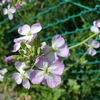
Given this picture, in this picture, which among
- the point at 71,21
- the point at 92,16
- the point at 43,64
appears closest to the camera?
the point at 43,64

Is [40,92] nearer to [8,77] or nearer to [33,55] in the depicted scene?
[8,77]

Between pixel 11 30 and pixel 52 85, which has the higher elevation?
pixel 52 85

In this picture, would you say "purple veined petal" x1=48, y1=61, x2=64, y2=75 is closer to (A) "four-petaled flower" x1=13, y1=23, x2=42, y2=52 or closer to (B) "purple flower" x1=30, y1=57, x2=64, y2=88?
(B) "purple flower" x1=30, y1=57, x2=64, y2=88

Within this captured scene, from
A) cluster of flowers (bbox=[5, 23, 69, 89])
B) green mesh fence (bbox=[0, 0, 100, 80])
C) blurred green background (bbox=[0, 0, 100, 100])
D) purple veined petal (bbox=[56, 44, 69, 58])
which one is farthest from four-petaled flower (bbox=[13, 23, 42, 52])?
green mesh fence (bbox=[0, 0, 100, 80])

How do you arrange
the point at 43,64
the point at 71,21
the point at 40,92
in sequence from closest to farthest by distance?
the point at 43,64 < the point at 40,92 < the point at 71,21

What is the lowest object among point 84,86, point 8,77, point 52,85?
point 84,86

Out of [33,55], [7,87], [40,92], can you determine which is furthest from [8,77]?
[33,55]
